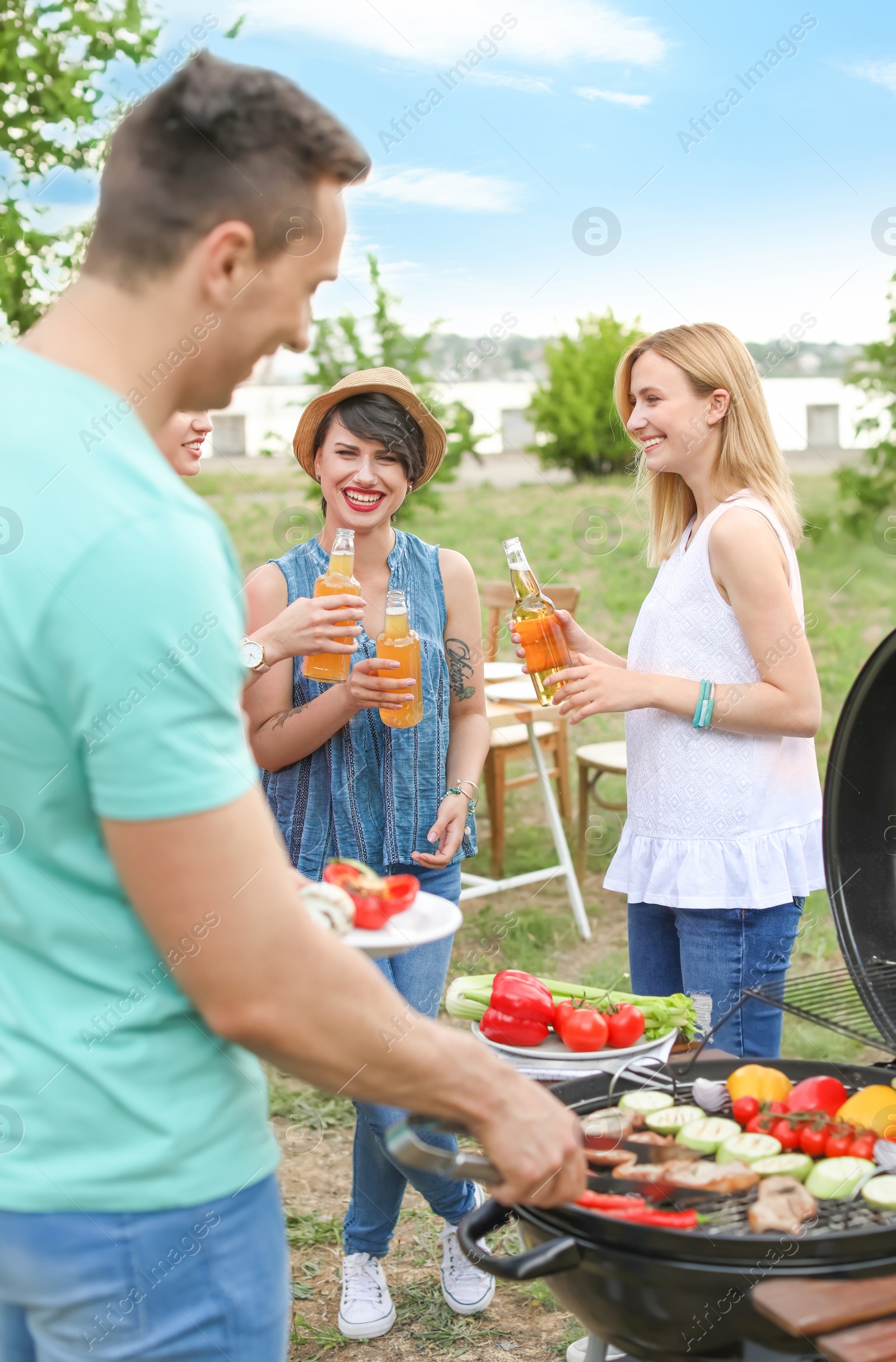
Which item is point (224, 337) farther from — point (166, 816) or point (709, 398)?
point (709, 398)

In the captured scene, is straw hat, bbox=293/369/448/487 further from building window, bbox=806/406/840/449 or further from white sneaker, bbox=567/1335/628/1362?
building window, bbox=806/406/840/449

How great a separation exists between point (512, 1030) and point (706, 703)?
913mm

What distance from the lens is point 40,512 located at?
3.16 feet

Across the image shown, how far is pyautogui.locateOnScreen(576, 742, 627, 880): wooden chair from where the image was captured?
20.9 feet

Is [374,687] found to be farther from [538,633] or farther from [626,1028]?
[626,1028]

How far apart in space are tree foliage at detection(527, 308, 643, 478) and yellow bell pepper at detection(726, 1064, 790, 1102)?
698 inches

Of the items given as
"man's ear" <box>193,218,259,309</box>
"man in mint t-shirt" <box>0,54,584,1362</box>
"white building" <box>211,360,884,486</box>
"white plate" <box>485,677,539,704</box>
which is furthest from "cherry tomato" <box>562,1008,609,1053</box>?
"white plate" <box>485,677,539,704</box>

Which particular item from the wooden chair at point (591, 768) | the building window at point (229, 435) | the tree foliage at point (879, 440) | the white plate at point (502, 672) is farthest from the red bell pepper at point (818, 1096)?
the building window at point (229, 435)

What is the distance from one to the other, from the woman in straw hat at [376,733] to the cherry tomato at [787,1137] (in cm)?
105

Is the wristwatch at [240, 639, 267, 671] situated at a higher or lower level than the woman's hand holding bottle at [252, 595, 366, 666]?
lower

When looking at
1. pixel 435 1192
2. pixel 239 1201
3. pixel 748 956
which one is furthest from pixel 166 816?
pixel 435 1192

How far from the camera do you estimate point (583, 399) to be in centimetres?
1947

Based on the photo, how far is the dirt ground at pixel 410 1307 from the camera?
9.79 feet

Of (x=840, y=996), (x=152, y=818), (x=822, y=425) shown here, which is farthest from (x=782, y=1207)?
(x=822, y=425)
